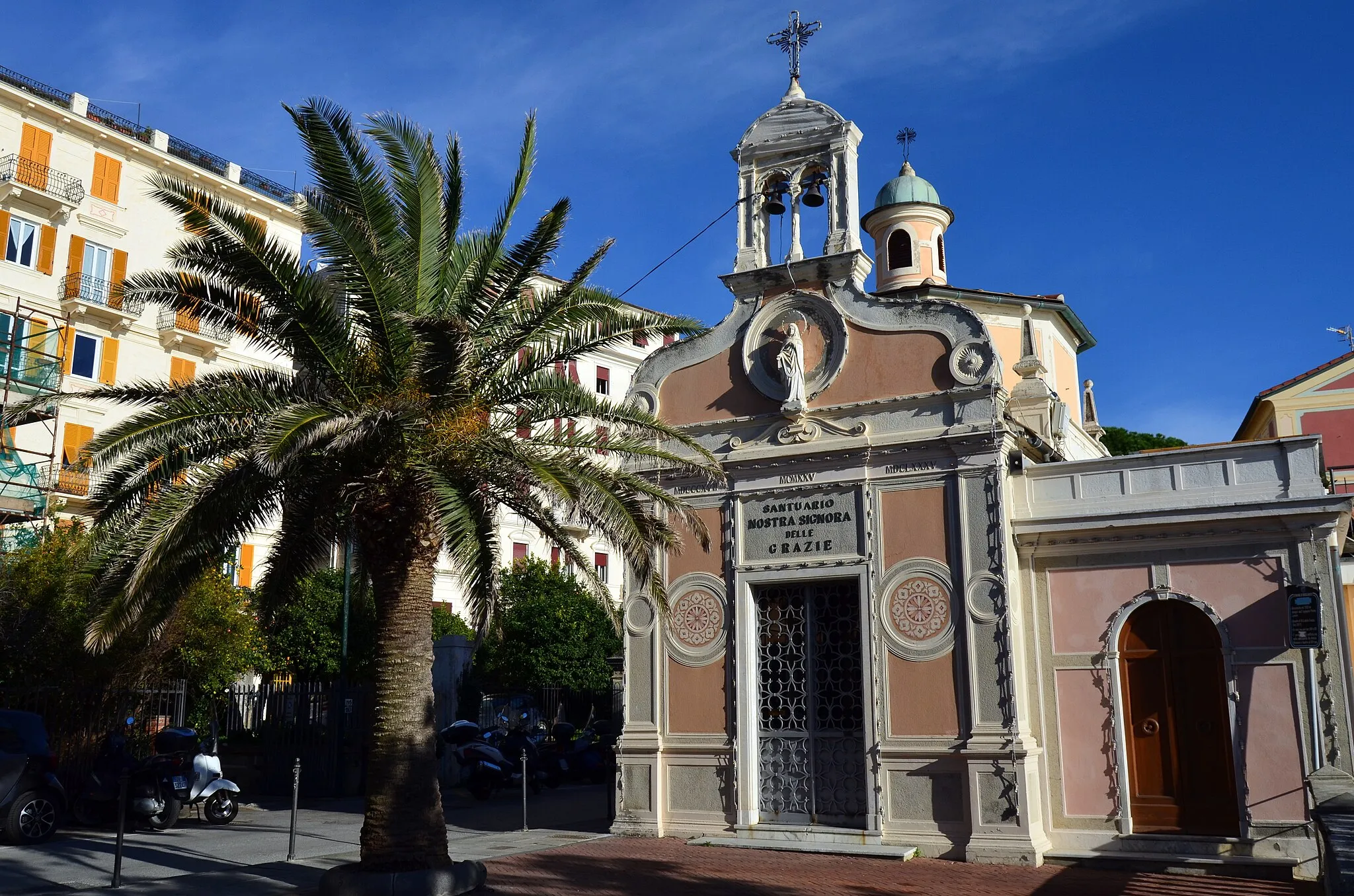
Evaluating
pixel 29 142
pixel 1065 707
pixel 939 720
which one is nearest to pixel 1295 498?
pixel 1065 707

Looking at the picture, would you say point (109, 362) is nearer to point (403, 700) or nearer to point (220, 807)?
point (220, 807)

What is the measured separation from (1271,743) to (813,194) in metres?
9.32

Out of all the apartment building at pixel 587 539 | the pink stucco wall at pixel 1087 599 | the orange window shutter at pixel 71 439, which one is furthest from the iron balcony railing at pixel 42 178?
the pink stucco wall at pixel 1087 599

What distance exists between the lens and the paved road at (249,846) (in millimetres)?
11281

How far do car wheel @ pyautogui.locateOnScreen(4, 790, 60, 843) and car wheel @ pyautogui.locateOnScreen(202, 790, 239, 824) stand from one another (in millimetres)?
2694

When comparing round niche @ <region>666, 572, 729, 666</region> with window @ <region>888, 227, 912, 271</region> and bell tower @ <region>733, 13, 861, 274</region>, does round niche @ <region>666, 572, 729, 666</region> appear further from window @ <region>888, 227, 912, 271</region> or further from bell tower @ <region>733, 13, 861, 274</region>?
window @ <region>888, 227, 912, 271</region>

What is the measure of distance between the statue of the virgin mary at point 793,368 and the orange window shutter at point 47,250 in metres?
23.9

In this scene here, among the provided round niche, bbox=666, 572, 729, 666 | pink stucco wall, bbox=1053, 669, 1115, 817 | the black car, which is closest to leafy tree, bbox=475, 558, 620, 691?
round niche, bbox=666, 572, 729, 666

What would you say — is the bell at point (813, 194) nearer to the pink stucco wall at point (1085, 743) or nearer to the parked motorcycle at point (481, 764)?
the pink stucco wall at point (1085, 743)

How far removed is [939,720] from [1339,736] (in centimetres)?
425

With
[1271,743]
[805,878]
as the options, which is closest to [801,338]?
[805,878]

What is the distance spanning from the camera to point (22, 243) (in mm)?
29266

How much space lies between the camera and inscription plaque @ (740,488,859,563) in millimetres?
14305

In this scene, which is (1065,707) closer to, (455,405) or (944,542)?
(944,542)
